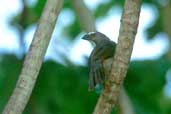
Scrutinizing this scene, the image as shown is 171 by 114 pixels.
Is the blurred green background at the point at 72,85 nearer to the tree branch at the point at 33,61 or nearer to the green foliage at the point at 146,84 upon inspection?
the green foliage at the point at 146,84

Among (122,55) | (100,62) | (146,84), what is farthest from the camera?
(146,84)

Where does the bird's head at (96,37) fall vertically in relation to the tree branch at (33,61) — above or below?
above

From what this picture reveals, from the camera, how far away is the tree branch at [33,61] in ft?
6.19

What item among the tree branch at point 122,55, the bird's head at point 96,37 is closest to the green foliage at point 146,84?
the bird's head at point 96,37

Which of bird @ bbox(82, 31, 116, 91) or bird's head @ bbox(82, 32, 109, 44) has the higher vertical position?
bird's head @ bbox(82, 32, 109, 44)

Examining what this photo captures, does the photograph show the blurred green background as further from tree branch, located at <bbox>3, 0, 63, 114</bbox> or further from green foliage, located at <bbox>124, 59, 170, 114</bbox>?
tree branch, located at <bbox>3, 0, 63, 114</bbox>

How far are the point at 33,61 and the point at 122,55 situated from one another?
0.89 feet

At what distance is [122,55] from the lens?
6.07 feet

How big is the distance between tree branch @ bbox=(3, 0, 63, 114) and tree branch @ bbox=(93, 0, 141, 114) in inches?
A: 8.3

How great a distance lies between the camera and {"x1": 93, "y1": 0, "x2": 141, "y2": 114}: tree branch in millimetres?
1849

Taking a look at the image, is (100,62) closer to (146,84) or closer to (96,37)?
(96,37)

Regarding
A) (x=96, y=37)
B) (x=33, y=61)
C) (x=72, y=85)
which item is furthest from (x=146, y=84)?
(x=33, y=61)

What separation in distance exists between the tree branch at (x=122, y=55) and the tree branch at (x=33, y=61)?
0.21m

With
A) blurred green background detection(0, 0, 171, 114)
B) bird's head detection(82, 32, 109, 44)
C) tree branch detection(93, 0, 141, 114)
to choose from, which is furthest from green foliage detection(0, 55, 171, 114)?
tree branch detection(93, 0, 141, 114)
